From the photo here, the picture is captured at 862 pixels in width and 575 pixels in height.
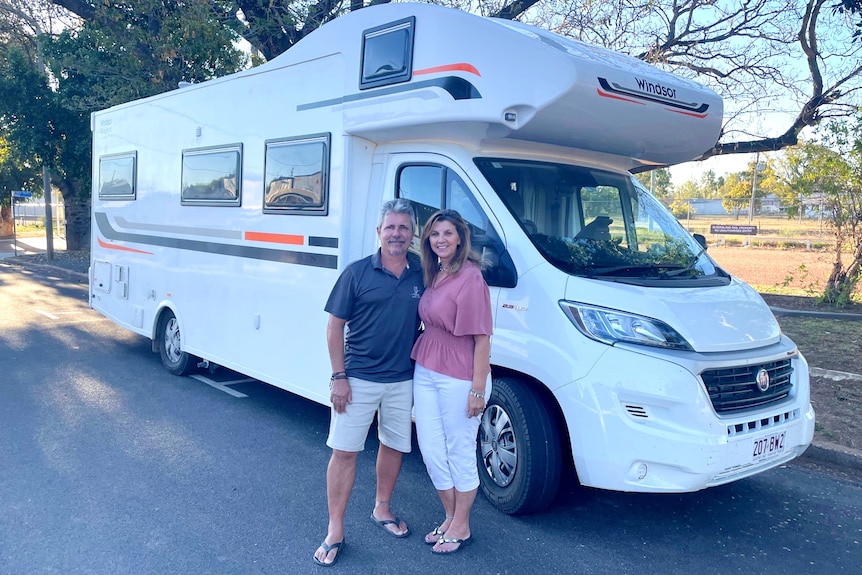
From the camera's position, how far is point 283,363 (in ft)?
19.3

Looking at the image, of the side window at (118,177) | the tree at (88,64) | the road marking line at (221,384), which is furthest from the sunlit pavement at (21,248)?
the road marking line at (221,384)

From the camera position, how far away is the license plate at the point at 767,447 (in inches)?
152

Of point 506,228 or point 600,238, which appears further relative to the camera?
point 600,238

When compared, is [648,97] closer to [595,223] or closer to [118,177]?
[595,223]

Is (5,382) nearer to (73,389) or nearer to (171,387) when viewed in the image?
(73,389)

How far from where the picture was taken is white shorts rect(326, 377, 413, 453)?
3785 millimetres

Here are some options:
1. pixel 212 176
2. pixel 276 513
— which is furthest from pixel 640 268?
pixel 212 176

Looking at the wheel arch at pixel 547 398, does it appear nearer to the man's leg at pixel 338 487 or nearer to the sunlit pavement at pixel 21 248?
the man's leg at pixel 338 487

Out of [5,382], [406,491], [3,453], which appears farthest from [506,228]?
[5,382]

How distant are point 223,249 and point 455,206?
2.88 metres

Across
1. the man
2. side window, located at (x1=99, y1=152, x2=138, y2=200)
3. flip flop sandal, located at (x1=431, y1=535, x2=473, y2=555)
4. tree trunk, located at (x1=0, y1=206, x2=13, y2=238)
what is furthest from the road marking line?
tree trunk, located at (x1=0, y1=206, x2=13, y2=238)

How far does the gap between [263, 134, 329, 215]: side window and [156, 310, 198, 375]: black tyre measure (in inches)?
93.5

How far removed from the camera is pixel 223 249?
6633 mm

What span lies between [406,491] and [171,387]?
3.58m
